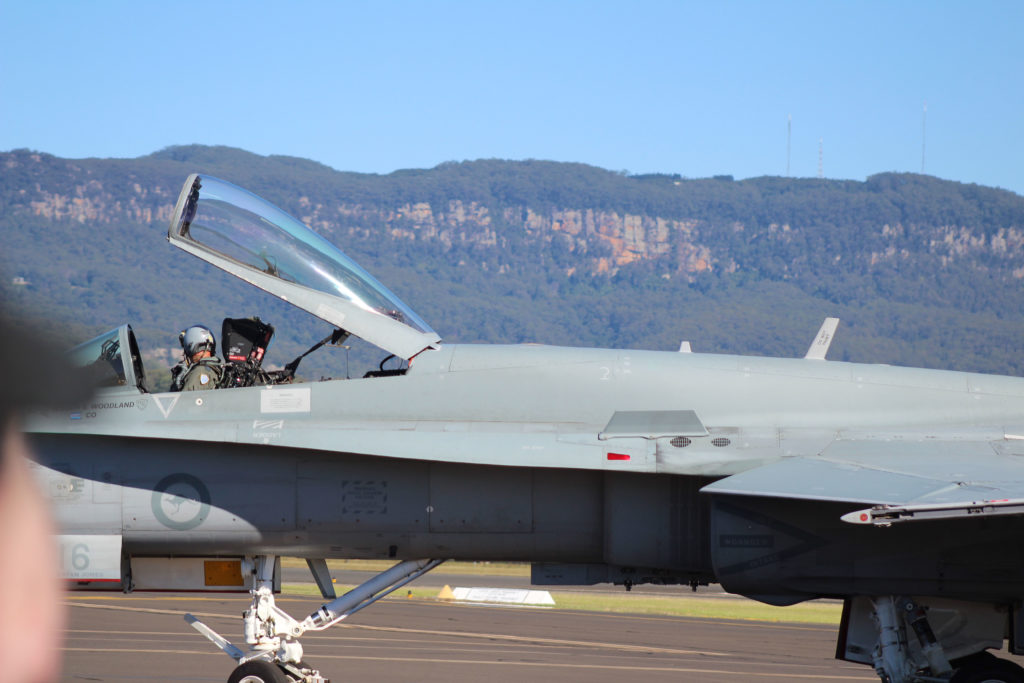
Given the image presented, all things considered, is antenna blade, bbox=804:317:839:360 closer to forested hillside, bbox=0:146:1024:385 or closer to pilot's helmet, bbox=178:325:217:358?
pilot's helmet, bbox=178:325:217:358

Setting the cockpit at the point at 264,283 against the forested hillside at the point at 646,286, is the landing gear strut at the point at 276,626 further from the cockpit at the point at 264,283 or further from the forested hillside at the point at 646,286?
the forested hillside at the point at 646,286

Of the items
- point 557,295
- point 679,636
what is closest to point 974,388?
point 679,636

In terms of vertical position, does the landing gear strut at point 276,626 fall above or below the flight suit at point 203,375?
below

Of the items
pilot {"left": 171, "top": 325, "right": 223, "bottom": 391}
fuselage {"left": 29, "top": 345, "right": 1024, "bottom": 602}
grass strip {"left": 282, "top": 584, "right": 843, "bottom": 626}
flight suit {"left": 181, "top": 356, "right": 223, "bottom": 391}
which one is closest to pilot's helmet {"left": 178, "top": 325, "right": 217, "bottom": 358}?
pilot {"left": 171, "top": 325, "right": 223, "bottom": 391}

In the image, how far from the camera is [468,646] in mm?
15633

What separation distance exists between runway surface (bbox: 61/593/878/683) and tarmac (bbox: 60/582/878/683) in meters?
0.02

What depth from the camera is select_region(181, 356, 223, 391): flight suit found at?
8.30 meters

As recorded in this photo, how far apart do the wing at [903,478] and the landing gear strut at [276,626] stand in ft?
9.25

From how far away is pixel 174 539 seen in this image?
8.12m

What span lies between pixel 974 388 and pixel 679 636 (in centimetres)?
1119

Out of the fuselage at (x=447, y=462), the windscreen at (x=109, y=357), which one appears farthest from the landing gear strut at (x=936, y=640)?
the windscreen at (x=109, y=357)

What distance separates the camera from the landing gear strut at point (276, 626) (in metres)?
7.96

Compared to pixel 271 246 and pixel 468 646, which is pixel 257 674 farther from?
pixel 468 646

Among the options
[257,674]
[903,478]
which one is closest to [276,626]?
[257,674]
